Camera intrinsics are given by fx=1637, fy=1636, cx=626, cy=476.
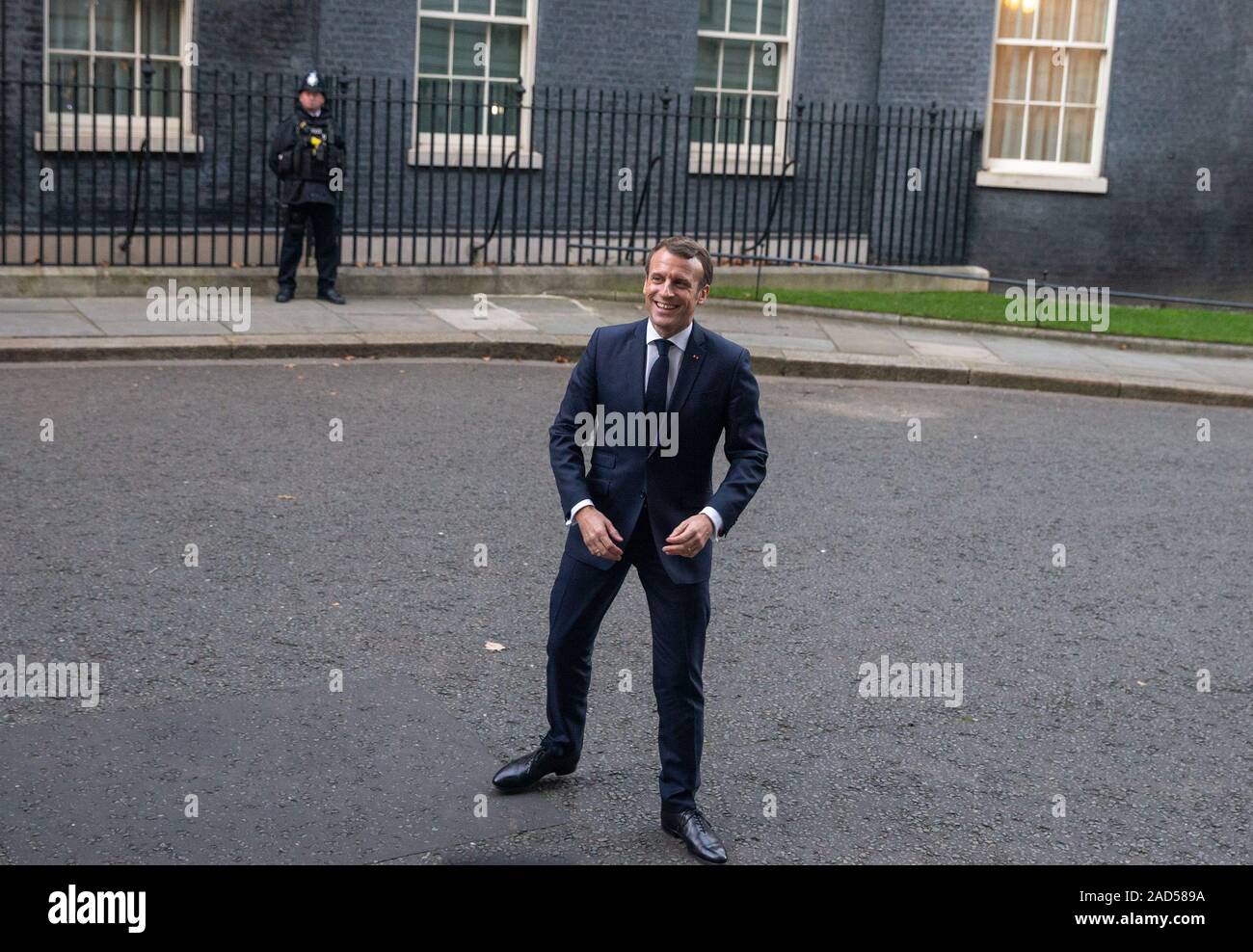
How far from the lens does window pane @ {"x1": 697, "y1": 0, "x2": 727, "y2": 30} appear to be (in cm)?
1850

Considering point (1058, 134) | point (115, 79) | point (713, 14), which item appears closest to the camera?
point (115, 79)

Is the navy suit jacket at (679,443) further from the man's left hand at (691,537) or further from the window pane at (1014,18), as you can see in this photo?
the window pane at (1014,18)

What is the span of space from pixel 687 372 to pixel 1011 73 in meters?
15.5

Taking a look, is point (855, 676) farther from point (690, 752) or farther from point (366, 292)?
point (366, 292)

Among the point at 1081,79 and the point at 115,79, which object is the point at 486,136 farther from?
the point at 1081,79

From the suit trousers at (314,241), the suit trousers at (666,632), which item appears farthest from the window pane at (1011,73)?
the suit trousers at (666,632)

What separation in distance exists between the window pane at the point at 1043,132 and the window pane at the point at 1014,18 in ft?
2.95

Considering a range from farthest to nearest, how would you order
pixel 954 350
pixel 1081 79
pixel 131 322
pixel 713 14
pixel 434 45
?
1. pixel 1081 79
2. pixel 713 14
3. pixel 434 45
4. pixel 954 350
5. pixel 131 322

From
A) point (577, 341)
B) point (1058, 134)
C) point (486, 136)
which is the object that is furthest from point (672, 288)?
point (1058, 134)

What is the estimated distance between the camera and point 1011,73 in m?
19.1

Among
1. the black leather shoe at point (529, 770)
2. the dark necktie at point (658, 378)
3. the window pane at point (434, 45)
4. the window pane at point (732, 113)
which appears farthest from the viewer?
the window pane at point (732, 113)

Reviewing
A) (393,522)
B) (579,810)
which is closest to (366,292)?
(393,522)

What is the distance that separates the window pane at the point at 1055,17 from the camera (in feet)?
62.0

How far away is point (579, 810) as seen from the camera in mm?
5090
